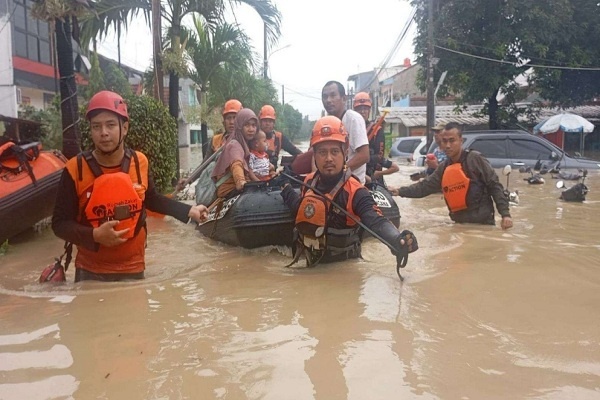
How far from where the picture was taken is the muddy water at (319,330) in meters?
2.55

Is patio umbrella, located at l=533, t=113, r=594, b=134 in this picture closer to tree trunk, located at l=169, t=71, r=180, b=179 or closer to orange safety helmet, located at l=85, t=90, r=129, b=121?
tree trunk, located at l=169, t=71, r=180, b=179

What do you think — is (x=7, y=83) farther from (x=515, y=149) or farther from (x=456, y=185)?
(x=456, y=185)

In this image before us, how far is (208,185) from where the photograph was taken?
21.6 feet

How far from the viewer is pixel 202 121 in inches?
647

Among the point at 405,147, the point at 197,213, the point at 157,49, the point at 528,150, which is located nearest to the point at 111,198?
the point at 197,213

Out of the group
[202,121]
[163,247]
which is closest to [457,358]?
[163,247]

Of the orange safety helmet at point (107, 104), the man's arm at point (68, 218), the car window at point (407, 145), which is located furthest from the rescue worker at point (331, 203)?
the car window at point (407, 145)

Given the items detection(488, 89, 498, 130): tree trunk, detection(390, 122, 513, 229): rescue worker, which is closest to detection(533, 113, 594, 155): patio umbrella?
detection(488, 89, 498, 130): tree trunk

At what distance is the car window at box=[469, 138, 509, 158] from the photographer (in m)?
14.5

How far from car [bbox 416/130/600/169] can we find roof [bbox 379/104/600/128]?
13235 millimetres

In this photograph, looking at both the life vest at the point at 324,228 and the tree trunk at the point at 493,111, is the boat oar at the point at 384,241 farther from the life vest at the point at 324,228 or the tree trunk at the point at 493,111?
the tree trunk at the point at 493,111

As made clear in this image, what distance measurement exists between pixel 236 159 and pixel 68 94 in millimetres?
3294

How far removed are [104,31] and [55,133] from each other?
85.0 inches

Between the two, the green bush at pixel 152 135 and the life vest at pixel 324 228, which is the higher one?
the green bush at pixel 152 135
